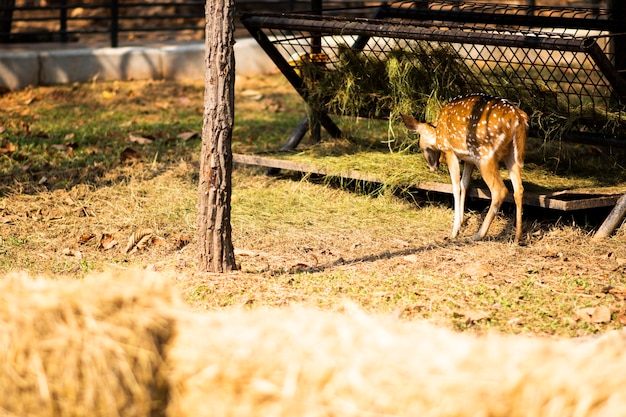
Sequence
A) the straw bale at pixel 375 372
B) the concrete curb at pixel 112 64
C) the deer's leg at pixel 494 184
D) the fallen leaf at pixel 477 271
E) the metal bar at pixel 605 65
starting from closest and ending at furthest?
1. the straw bale at pixel 375 372
2. the fallen leaf at pixel 477 271
3. the metal bar at pixel 605 65
4. the deer's leg at pixel 494 184
5. the concrete curb at pixel 112 64

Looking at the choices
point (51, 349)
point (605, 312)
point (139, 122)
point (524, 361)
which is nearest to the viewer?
point (524, 361)

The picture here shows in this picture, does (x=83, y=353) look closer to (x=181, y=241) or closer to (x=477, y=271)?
(x=477, y=271)

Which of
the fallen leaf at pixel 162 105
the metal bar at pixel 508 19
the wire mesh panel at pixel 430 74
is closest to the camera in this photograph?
the wire mesh panel at pixel 430 74

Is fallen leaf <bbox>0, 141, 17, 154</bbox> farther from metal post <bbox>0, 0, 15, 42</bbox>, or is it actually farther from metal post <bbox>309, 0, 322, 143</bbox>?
metal post <bbox>0, 0, 15, 42</bbox>

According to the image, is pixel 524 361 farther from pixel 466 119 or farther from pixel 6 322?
pixel 466 119

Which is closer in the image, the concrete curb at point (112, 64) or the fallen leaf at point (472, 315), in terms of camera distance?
the fallen leaf at point (472, 315)

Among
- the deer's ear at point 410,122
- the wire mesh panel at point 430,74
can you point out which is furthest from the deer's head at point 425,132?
the wire mesh panel at point 430,74

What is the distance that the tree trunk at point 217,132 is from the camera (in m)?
5.87

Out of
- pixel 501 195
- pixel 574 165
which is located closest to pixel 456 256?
pixel 501 195

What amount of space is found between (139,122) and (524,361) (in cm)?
886

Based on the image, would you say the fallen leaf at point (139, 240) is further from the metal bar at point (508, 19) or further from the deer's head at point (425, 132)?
the metal bar at point (508, 19)

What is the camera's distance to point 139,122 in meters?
11.2

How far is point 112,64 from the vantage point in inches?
514

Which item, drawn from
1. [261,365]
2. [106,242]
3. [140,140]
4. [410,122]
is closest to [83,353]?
[261,365]
